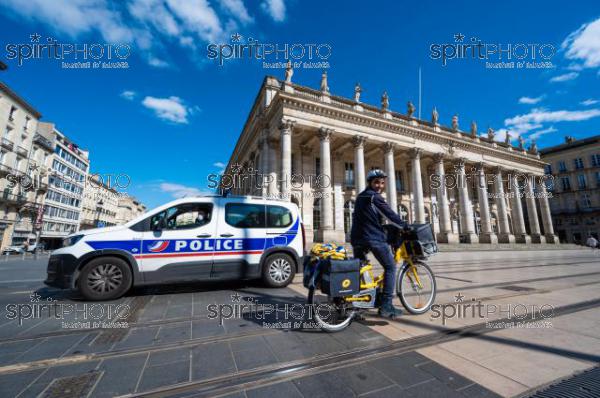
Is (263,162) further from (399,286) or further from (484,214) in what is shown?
(484,214)

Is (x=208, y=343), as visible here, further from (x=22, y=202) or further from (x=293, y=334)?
(x=22, y=202)

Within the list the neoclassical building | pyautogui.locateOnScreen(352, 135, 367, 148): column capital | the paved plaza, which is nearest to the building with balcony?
the neoclassical building

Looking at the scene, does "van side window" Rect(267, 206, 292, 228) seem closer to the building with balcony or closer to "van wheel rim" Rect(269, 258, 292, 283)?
"van wheel rim" Rect(269, 258, 292, 283)

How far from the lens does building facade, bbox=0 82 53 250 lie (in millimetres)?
28000

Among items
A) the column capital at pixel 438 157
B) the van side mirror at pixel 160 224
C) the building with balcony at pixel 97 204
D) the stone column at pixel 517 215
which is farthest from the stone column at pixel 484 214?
the building with balcony at pixel 97 204

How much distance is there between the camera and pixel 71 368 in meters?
2.22

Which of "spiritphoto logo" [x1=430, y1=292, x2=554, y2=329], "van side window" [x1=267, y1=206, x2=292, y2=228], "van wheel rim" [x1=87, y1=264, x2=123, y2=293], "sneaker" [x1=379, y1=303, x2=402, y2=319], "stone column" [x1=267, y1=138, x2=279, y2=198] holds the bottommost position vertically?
"spiritphoto logo" [x1=430, y1=292, x2=554, y2=329]

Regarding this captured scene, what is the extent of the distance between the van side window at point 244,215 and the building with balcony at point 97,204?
52224mm

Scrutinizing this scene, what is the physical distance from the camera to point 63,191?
135 ft

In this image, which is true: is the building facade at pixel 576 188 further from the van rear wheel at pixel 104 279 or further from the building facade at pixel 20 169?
the building facade at pixel 20 169

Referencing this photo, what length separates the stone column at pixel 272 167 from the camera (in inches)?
741

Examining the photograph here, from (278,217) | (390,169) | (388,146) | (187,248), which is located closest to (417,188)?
(390,169)

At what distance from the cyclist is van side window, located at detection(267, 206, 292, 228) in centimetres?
299

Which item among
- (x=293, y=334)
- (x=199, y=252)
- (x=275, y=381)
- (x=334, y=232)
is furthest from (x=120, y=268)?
(x=334, y=232)
